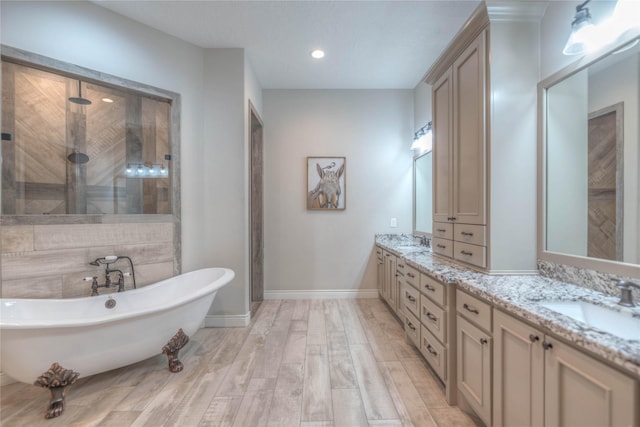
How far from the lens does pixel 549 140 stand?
1771 mm

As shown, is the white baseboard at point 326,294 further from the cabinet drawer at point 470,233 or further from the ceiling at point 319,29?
the ceiling at point 319,29

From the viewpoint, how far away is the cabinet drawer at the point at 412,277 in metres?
2.31

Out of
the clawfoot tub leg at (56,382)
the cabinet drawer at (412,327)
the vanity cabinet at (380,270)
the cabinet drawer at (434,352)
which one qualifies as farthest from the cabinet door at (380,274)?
the clawfoot tub leg at (56,382)

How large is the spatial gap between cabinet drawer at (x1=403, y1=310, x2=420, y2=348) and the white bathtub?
5.43 feet

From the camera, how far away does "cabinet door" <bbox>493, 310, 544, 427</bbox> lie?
116 centimetres

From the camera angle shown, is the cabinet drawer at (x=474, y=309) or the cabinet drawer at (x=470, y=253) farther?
the cabinet drawer at (x=470, y=253)

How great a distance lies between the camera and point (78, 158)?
2510 mm

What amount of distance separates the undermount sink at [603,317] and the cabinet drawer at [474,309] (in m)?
0.25

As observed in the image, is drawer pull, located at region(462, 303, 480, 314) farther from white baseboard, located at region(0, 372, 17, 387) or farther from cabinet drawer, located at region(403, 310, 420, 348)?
white baseboard, located at region(0, 372, 17, 387)

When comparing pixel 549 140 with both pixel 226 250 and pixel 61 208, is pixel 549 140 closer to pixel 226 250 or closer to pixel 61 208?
pixel 226 250

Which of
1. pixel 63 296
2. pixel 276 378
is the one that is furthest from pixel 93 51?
pixel 276 378

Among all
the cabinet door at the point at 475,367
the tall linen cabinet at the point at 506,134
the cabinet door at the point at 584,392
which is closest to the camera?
the cabinet door at the point at 584,392

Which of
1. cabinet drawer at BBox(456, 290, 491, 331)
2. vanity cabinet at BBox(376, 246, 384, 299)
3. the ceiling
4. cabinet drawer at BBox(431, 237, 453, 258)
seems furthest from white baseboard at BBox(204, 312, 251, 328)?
the ceiling

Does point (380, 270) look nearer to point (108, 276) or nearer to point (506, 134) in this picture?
point (506, 134)
